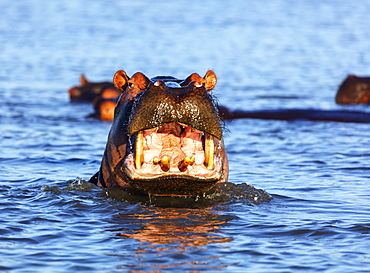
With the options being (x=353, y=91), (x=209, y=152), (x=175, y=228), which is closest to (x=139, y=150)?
(x=209, y=152)

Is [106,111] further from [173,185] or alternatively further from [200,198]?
[173,185]

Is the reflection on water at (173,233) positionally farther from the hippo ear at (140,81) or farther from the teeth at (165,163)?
the hippo ear at (140,81)

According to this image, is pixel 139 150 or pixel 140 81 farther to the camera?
pixel 140 81

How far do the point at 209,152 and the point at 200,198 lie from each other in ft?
2.86

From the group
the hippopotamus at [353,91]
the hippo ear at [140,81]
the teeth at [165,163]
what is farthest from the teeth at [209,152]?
the hippopotamus at [353,91]

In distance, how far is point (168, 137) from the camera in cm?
637

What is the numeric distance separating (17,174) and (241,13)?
34.9 metres

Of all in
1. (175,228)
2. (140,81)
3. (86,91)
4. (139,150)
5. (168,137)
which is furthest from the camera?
(86,91)

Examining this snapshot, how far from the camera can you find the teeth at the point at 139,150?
19.7ft

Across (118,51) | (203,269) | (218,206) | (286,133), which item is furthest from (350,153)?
(118,51)

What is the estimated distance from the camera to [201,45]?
26.8m

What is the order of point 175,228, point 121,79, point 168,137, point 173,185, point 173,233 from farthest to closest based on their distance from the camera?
point 121,79
point 168,137
point 173,185
point 175,228
point 173,233

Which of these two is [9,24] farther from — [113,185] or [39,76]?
[113,185]

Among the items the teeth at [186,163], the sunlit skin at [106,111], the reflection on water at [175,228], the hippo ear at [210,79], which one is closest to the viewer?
the reflection on water at [175,228]
